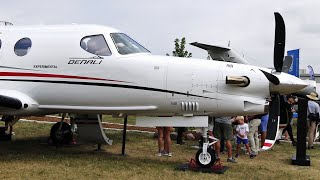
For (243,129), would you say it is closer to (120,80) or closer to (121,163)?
(121,163)

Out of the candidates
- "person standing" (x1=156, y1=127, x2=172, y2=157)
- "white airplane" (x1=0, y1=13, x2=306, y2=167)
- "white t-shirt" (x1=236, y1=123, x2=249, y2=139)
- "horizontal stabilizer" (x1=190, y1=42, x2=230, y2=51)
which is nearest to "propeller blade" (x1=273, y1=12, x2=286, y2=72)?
"white airplane" (x1=0, y1=13, x2=306, y2=167)

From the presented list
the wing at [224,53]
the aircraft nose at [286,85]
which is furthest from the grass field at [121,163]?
the wing at [224,53]

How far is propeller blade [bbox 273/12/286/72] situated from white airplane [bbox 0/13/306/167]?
2 centimetres

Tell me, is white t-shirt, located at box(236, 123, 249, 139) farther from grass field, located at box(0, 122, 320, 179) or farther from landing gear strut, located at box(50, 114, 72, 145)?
landing gear strut, located at box(50, 114, 72, 145)

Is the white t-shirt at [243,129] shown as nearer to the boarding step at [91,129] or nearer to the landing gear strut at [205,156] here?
the landing gear strut at [205,156]

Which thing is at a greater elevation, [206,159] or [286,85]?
[286,85]

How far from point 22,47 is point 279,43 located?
6.17m

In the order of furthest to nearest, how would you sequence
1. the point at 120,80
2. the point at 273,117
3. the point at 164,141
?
the point at 164,141
the point at 120,80
the point at 273,117

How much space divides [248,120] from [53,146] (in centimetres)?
A: 616

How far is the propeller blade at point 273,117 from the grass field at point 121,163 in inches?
37.0

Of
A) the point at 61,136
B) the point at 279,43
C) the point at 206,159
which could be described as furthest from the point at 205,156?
the point at 61,136

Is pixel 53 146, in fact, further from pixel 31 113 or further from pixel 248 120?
pixel 248 120

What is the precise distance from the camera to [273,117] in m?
9.15

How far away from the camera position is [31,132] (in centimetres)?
1617
